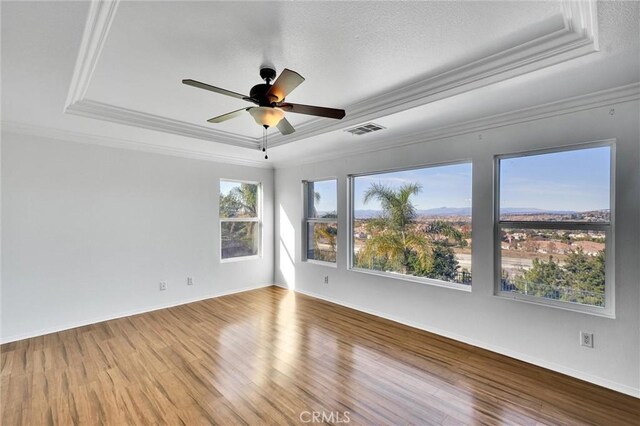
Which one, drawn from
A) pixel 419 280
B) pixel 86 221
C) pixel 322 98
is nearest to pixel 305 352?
pixel 419 280

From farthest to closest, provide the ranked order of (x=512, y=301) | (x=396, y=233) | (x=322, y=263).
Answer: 1. (x=322, y=263)
2. (x=396, y=233)
3. (x=512, y=301)

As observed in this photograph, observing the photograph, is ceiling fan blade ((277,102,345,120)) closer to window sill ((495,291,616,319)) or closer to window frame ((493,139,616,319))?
window frame ((493,139,616,319))

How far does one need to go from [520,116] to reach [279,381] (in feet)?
Result: 11.1

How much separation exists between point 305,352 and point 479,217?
2395 millimetres

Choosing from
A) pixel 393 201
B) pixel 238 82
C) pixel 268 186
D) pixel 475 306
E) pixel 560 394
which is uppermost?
pixel 238 82

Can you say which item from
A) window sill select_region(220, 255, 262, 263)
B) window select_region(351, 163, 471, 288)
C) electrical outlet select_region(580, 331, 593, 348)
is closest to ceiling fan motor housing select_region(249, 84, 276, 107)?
window select_region(351, 163, 471, 288)

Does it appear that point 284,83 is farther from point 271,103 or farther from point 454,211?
point 454,211

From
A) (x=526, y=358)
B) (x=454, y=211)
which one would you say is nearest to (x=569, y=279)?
(x=526, y=358)

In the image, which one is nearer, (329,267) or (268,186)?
(329,267)

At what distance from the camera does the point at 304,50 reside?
2043mm

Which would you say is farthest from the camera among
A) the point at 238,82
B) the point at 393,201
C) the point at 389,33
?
the point at 393,201

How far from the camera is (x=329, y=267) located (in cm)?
482

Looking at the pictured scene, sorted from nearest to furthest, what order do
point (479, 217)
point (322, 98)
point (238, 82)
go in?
1. point (238, 82)
2. point (322, 98)
3. point (479, 217)

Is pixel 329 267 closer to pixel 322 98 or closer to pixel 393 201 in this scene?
pixel 393 201
